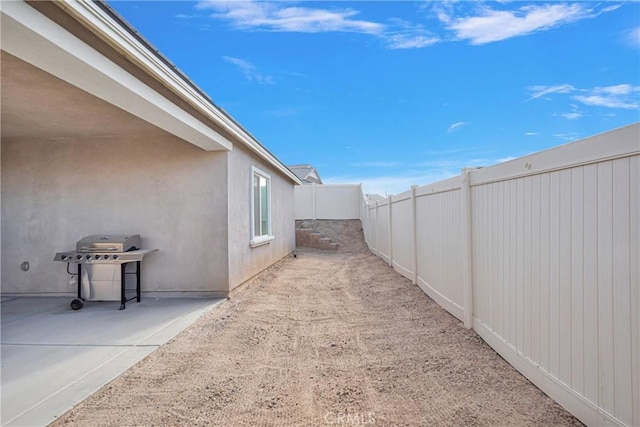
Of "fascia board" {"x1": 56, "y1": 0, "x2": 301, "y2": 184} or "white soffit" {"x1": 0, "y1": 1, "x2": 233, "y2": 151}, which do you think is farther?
"fascia board" {"x1": 56, "y1": 0, "x2": 301, "y2": 184}

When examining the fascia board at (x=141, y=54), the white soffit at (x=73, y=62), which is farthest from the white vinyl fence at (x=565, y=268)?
the white soffit at (x=73, y=62)

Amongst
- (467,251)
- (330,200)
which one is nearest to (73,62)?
(467,251)

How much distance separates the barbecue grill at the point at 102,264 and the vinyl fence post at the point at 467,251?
4.70 m

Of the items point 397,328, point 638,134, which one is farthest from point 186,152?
point 638,134

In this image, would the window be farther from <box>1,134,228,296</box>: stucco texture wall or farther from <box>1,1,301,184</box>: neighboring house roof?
<box>1,1,301,184</box>: neighboring house roof

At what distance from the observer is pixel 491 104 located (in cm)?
950

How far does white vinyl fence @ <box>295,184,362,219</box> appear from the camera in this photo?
58.9ft

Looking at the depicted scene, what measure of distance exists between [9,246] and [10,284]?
694mm

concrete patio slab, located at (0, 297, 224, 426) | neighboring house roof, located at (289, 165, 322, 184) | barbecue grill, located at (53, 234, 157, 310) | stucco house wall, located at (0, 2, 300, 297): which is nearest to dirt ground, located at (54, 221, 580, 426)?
concrete patio slab, located at (0, 297, 224, 426)

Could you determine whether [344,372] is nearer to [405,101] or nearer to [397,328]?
[397,328]

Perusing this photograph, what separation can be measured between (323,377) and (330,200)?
15.2 meters

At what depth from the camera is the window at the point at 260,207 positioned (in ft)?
24.3

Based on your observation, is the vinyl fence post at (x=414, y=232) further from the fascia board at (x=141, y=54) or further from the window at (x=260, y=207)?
the fascia board at (x=141, y=54)

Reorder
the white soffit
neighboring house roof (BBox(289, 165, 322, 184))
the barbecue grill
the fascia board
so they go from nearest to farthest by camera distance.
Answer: the white soffit
the fascia board
the barbecue grill
neighboring house roof (BBox(289, 165, 322, 184))
